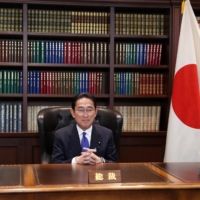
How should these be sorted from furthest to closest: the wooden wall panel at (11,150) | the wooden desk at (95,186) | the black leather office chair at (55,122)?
the wooden wall panel at (11,150), the black leather office chair at (55,122), the wooden desk at (95,186)

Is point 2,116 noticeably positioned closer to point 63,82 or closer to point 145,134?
point 63,82

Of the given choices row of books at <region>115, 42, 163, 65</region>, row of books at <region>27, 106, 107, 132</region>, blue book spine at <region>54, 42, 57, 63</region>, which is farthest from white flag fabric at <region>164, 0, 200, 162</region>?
row of books at <region>27, 106, 107, 132</region>

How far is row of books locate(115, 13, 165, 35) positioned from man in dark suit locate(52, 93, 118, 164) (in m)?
1.47

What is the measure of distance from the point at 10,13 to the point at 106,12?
957 mm

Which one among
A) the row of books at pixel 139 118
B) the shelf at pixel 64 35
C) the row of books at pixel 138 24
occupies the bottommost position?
the row of books at pixel 139 118

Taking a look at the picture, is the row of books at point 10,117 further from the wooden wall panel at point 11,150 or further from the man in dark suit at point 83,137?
the man in dark suit at point 83,137

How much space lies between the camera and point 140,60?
4.23 m

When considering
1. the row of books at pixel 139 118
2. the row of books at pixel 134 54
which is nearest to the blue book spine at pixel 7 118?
the row of books at pixel 139 118

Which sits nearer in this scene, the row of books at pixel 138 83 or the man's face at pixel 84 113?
the man's face at pixel 84 113

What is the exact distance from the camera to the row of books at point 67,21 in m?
4.09

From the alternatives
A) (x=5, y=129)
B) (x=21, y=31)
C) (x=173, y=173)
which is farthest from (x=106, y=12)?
(x=173, y=173)

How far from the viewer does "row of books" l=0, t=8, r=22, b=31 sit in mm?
4051

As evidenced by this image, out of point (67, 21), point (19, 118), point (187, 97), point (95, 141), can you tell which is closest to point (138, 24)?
point (67, 21)

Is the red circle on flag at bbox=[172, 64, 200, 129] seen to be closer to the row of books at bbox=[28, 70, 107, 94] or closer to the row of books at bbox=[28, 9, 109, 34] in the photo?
the row of books at bbox=[28, 70, 107, 94]
